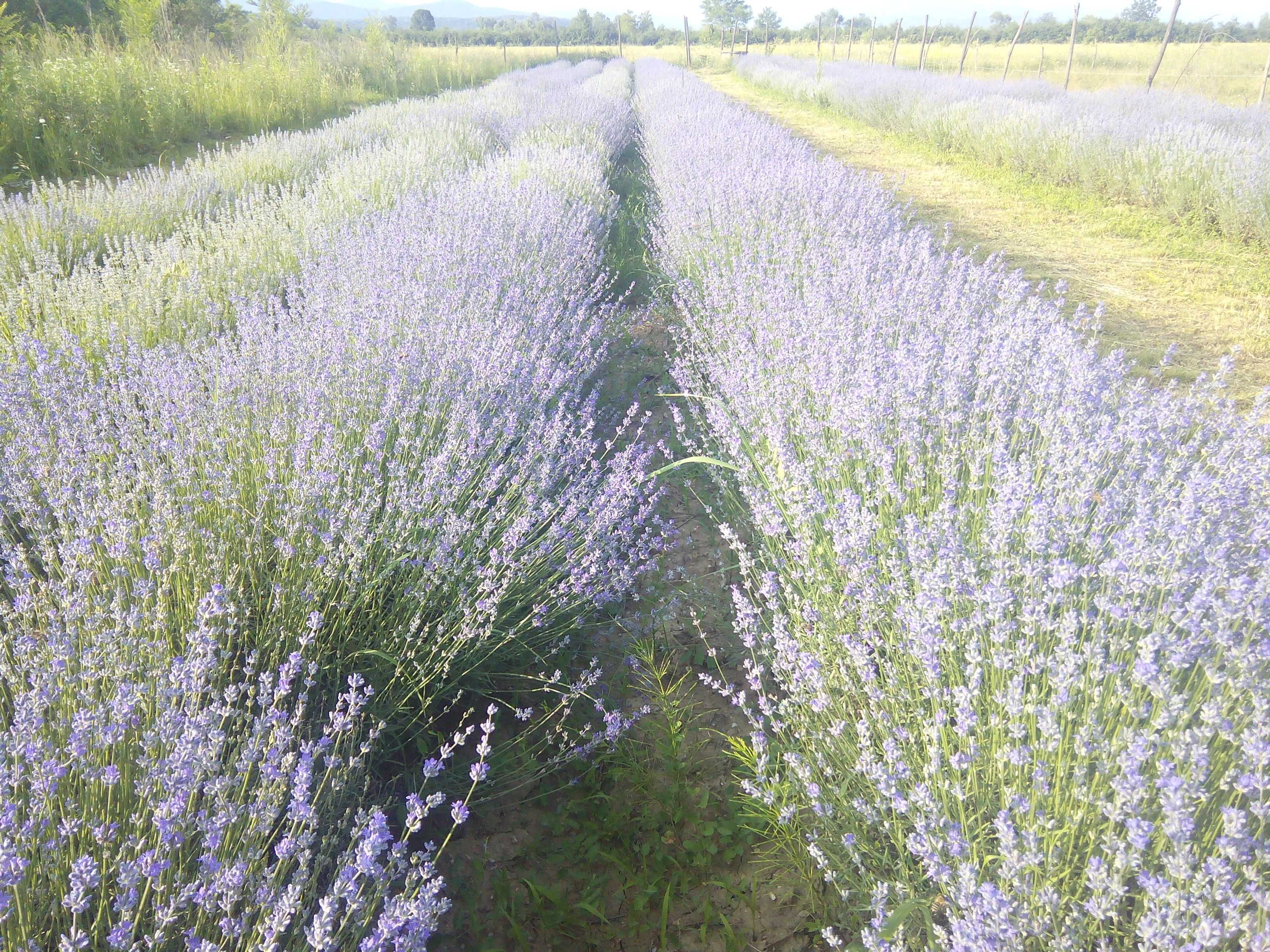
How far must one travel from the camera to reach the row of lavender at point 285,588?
1129mm

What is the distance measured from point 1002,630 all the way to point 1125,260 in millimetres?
6508

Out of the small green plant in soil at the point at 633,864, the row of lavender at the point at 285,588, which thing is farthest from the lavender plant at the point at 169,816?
the small green plant in soil at the point at 633,864

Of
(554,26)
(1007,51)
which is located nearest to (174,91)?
(1007,51)

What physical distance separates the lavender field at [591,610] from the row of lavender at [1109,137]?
15.3ft

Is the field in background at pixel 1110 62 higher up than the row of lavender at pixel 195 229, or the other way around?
the field in background at pixel 1110 62

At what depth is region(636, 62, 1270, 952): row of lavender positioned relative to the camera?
111cm

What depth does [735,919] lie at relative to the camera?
172cm

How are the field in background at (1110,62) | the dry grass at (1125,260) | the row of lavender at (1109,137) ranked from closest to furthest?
the dry grass at (1125,260), the row of lavender at (1109,137), the field in background at (1110,62)

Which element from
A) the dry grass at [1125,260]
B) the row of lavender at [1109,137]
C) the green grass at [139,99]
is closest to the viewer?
the dry grass at [1125,260]

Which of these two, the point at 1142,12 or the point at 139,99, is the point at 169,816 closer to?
the point at 139,99

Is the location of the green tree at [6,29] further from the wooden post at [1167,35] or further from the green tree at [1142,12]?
the green tree at [1142,12]

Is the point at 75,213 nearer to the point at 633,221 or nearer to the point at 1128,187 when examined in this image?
the point at 633,221

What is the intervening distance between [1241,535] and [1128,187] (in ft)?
26.1

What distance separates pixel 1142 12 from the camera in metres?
43.0
